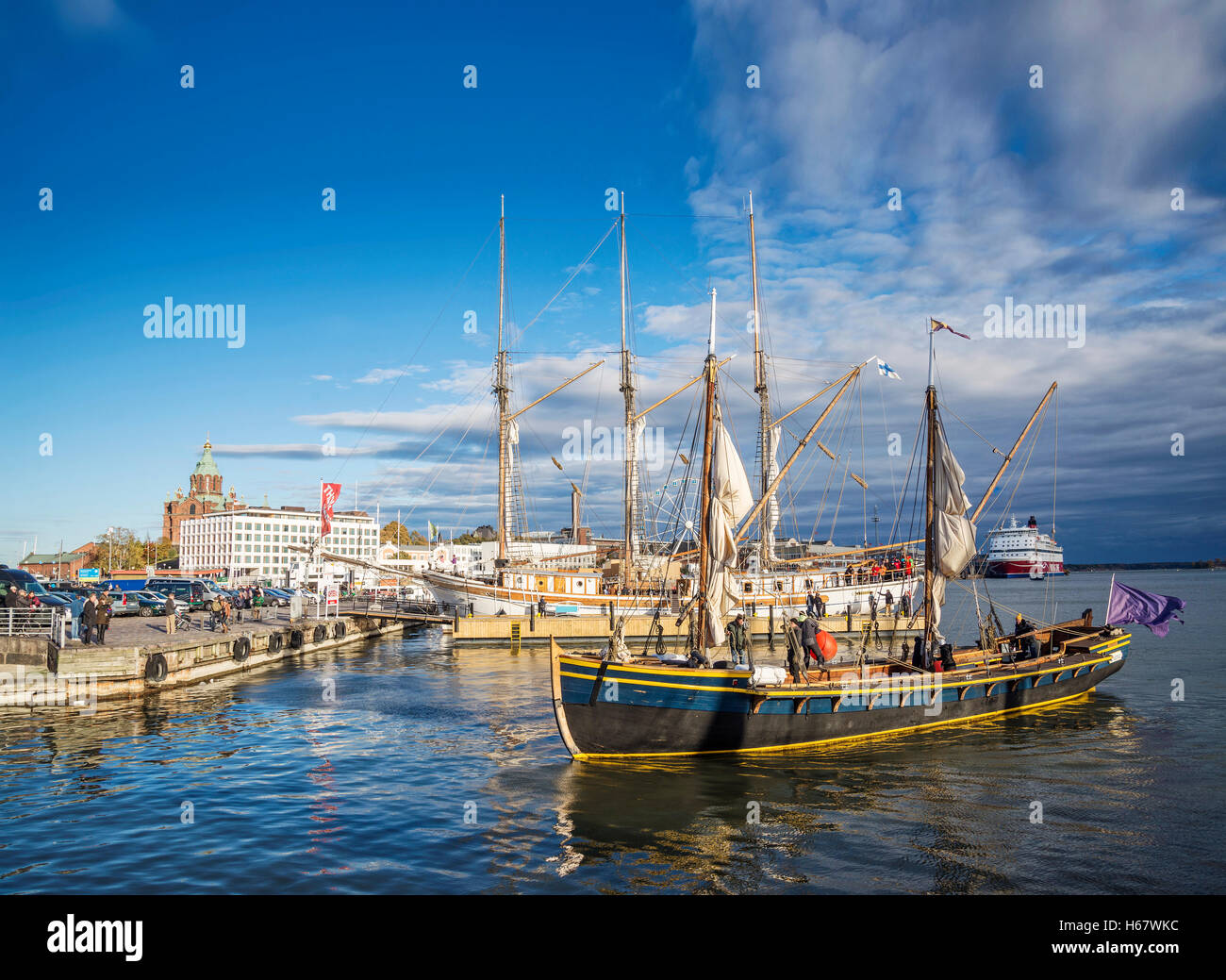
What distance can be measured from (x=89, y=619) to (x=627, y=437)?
131 ft

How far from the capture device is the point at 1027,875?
13711mm

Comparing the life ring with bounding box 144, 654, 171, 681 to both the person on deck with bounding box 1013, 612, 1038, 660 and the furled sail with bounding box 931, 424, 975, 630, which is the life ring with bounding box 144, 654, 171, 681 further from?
the person on deck with bounding box 1013, 612, 1038, 660

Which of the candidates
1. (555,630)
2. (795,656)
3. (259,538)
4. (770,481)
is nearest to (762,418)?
(770,481)

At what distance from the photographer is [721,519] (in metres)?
23.3

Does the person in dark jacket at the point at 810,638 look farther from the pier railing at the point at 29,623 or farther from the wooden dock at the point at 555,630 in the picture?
the pier railing at the point at 29,623

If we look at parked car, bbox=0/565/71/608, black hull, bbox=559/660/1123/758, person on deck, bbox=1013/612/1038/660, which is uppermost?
parked car, bbox=0/565/71/608

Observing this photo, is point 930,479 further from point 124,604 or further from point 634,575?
point 124,604

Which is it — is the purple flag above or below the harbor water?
above

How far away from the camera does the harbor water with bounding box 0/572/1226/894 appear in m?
13.4

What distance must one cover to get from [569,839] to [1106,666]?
88.3 ft

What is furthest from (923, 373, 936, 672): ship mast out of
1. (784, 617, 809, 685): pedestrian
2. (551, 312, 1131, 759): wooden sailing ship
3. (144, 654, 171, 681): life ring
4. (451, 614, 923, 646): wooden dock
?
(144, 654, 171, 681): life ring

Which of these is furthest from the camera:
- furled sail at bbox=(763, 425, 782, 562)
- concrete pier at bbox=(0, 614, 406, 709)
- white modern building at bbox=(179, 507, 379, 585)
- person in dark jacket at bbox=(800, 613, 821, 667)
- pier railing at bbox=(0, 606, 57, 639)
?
white modern building at bbox=(179, 507, 379, 585)

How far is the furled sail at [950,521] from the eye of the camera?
28297mm

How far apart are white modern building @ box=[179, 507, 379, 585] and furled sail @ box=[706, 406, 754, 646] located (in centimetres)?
16112
